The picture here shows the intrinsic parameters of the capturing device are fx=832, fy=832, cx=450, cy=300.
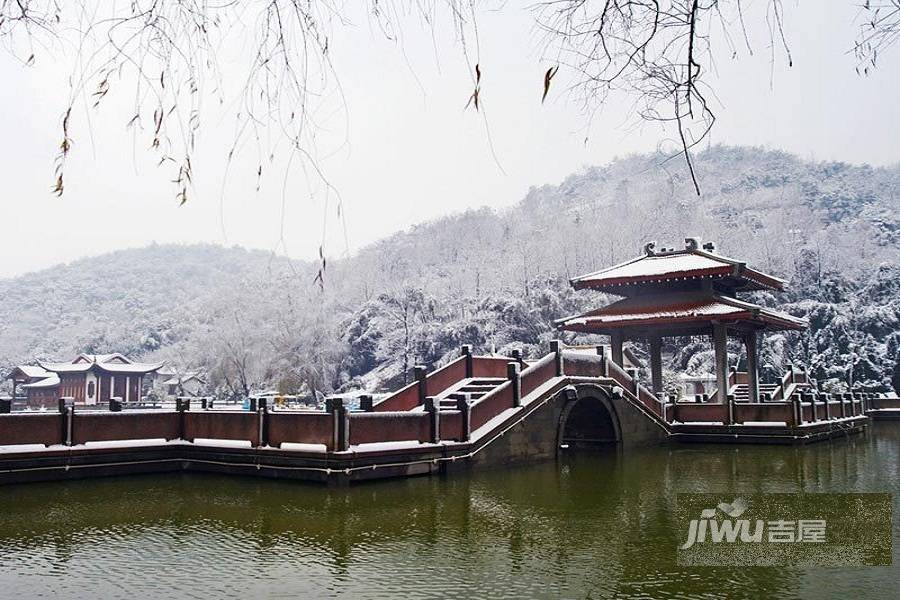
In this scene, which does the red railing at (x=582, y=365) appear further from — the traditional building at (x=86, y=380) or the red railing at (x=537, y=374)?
the traditional building at (x=86, y=380)

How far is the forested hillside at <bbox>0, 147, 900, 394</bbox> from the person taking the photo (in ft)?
181

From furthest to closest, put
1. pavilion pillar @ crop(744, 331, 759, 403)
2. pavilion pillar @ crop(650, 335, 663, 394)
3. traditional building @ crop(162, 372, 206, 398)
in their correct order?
traditional building @ crop(162, 372, 206, 398), pavilion pillar @ crop(650, 335, 663, 394), pavilion pillar @ crop(744, 331, 759, 403)

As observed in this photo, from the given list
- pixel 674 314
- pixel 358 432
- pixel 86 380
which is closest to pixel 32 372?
pixel 86 380

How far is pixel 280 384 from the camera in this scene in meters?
60.7

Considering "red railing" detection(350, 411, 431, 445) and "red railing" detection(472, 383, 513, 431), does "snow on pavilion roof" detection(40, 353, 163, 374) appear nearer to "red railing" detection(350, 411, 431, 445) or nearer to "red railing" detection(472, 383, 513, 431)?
"red railing" detection(472, 383, 513, 431)

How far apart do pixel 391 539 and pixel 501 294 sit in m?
56.7

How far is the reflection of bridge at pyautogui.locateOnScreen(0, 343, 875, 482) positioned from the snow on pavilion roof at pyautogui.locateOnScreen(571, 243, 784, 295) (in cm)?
414

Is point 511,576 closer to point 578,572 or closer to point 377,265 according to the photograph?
point 578,572

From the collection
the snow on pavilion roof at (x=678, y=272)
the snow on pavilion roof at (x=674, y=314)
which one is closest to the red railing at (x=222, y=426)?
the snow on pavilion roof at (x=674, y=314)

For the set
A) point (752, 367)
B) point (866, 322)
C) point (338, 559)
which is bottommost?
point (338, 559)

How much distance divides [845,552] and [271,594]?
6412 millimetres

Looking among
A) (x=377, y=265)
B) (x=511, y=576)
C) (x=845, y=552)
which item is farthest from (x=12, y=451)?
(x=377, y=265)

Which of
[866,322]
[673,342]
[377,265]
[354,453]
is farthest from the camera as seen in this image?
[377,265]

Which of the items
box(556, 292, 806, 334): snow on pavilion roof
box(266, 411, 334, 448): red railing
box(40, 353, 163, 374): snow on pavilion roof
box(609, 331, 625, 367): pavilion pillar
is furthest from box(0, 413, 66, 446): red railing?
box(40, 353, 163, 374): snow on pavilion roof
